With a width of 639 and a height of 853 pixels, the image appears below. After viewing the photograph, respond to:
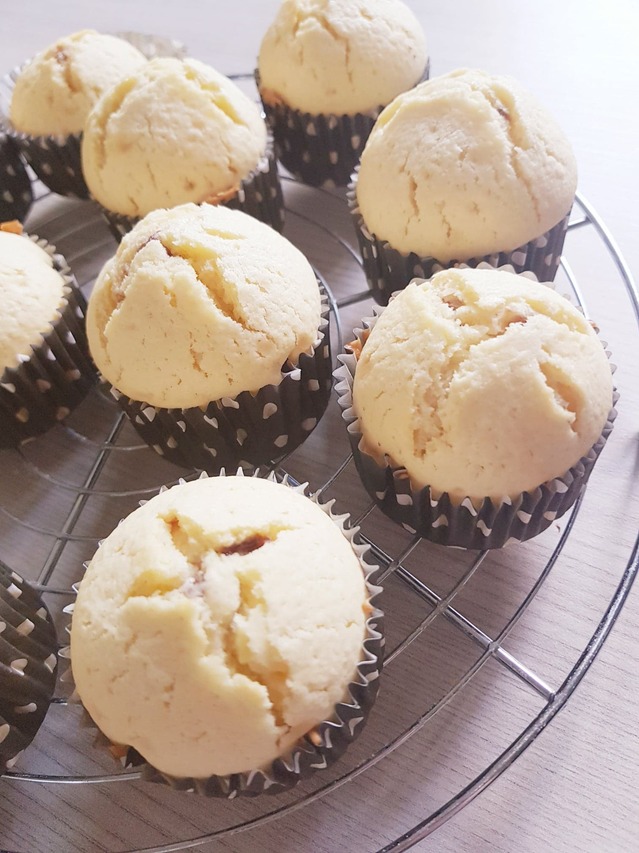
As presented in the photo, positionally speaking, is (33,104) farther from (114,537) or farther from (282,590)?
(282,590)

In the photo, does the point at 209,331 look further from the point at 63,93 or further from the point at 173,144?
the point at 63,93

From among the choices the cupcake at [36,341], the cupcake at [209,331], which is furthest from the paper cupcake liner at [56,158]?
the cupcake at [209,331]

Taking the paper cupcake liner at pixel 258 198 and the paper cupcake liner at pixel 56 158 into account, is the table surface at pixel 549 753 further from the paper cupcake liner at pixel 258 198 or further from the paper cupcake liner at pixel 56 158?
the paper cupcake liner at pixel 56 158

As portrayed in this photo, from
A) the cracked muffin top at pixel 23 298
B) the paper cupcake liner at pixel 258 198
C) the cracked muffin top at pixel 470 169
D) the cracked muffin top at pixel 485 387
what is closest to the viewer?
the cracked muffin top at pixel 485 387

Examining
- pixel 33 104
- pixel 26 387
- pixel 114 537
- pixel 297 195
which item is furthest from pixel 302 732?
pixel 33 104

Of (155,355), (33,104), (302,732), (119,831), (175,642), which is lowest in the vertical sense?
(119,831)

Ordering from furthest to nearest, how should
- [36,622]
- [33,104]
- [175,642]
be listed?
[33,104] < [36,622] < [175,642]

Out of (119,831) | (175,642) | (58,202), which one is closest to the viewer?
(175,642)
